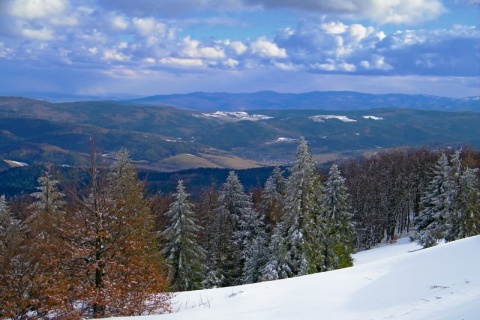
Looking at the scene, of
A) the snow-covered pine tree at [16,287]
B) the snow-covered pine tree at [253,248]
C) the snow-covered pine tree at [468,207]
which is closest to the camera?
the snow-covered pine tree at [16,287]

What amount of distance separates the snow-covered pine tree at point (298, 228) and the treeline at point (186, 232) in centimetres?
7

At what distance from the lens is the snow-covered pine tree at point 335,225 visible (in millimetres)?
30297

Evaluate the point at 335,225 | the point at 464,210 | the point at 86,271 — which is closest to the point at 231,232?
the point at 335,225

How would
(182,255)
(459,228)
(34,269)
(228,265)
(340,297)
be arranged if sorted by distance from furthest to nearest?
(228,265), (459,228), (182,255), (34,269), (340,297)

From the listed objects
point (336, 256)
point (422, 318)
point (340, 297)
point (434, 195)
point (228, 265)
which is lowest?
point (228, 265)

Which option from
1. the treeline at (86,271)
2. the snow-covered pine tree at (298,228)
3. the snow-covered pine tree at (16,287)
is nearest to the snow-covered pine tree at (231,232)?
the snow-covered pine tree at (298,228)

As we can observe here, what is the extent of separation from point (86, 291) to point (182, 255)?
1668cm

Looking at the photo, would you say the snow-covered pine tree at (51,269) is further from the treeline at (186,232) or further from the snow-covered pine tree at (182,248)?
the snow-covered pine tree at (182,248)

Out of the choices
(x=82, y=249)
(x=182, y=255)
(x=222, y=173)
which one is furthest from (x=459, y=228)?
(x=222, y=173)

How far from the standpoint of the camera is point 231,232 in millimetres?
36344

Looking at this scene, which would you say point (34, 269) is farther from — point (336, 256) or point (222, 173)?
point (222, 173)

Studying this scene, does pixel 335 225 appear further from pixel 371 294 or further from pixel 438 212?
Answer: pixel 371 294

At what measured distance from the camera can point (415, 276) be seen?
11.7 m

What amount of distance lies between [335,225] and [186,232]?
474 inches
